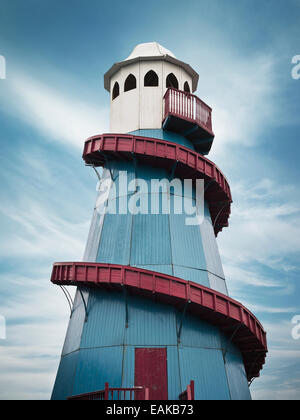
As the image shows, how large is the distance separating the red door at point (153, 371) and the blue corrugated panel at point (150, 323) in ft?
1.58

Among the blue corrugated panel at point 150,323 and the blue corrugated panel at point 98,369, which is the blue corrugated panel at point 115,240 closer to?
the blue corrugated panel at point 150,323

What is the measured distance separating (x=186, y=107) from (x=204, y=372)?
61.6 ft

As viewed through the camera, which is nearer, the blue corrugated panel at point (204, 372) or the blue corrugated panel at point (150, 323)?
the blue corrugated panel at point (204, 372)

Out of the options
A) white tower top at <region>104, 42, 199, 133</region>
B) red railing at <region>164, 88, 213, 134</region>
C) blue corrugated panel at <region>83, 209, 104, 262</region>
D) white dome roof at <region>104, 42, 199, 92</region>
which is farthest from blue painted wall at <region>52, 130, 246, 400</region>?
white dome roof at <region>104, 42, 199, 92</region>

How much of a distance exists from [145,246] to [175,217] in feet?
10.4

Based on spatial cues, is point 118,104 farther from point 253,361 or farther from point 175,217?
point 253,361

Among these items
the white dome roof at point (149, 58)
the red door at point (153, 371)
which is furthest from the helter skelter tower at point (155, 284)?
the white dome roof at point (149, 58)

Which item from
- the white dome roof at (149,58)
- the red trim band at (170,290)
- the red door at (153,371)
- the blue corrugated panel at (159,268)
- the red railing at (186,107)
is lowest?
the red door at (153,371)

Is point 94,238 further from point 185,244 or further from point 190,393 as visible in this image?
point 190,393

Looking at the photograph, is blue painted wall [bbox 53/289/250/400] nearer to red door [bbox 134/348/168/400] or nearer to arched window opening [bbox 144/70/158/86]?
red door [bbox 134/348/168/400]

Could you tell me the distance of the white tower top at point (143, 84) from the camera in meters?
31.4

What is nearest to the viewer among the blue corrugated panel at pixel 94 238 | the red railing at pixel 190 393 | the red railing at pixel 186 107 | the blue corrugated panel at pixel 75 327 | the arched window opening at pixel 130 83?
the red railing at pixel 190 393

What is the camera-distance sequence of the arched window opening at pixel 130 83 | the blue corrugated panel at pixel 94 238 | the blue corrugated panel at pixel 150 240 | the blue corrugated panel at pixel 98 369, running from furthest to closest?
the arched window opening at pixel 130 83
the blue corrugated panel at pixel 94 238
the blue corrugated panel at pixel 150 240
the blue corrugated panel at pixel 98 369

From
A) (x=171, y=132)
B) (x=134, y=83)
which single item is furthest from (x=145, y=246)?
(x=134, y=83)
